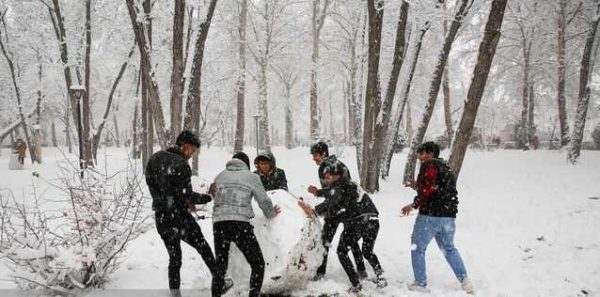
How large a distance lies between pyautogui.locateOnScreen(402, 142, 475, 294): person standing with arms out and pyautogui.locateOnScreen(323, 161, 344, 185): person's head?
822 millimetres

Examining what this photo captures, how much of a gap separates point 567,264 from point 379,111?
5.38 meters

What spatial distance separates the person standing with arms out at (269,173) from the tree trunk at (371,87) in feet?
13.8

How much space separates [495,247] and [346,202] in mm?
3056

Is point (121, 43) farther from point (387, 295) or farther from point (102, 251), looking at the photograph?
point (387, 295)

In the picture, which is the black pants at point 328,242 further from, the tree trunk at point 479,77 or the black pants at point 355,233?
the tree trunk at point 479,77

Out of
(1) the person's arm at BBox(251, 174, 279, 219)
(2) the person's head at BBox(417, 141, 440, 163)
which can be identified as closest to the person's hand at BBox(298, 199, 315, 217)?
(1) the person's arm at BBox(251, 174, 279, 219)

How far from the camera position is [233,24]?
837 inches

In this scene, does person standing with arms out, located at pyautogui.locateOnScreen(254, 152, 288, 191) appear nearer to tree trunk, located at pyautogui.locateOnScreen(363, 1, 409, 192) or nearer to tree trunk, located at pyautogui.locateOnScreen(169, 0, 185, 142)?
tree trunk, located at pyautogui.locateOnScreen(169, 0, 185, 142)

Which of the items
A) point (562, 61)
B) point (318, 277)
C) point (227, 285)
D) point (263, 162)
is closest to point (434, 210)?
point (318, 277)

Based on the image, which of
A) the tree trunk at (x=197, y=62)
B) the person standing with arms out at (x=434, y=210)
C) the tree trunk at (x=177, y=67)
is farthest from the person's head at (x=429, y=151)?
the tree trunk at (x=197, y=62)

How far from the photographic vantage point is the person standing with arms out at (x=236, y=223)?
4.02m

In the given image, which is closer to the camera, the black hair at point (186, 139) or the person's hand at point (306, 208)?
the black hair at point (186, 139)

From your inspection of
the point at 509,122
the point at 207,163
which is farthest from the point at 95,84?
the point at 509,122

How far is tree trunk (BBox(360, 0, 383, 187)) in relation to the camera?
8.84 metres
